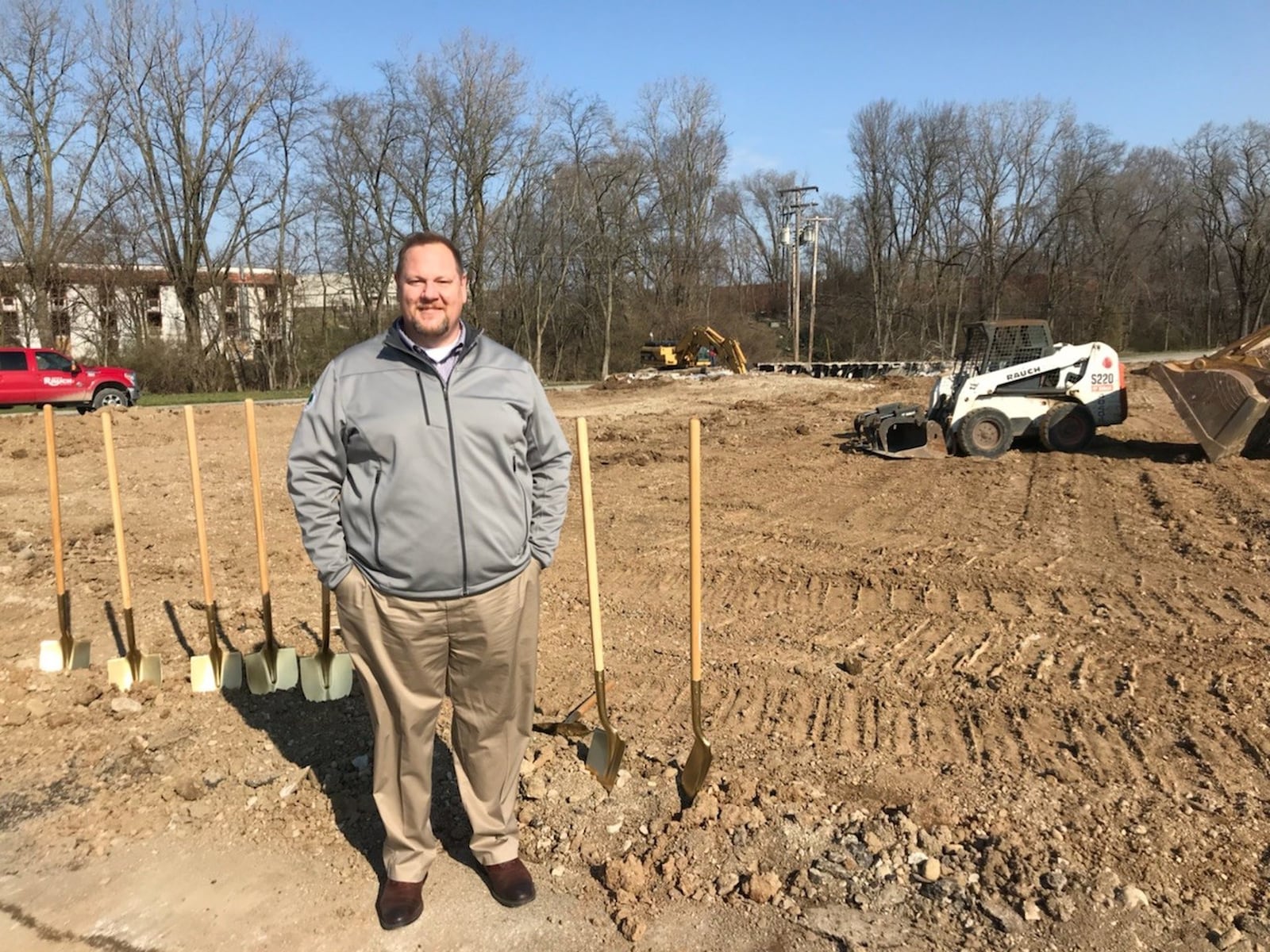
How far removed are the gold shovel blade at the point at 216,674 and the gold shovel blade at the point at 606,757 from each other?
81.6 inches

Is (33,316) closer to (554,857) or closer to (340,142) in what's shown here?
(340,142)

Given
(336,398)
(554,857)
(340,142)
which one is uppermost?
(340,142)

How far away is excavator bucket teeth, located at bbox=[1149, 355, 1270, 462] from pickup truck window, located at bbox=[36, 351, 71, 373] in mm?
20744

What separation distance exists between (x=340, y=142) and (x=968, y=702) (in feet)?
123

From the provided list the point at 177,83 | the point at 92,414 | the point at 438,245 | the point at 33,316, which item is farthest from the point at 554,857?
the point at 177,83

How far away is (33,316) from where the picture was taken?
95.7 ft

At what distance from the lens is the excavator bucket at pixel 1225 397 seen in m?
10.5

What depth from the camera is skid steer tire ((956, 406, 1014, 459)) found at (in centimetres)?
1205

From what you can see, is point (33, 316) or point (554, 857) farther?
point (33, 316)

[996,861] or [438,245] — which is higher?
[438,245]

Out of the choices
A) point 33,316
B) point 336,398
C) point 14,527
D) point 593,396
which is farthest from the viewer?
point 33,316

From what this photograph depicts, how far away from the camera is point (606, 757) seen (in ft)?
11.7

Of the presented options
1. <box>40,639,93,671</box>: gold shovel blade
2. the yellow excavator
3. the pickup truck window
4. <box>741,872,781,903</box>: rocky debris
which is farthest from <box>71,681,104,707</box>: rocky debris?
the yellow excavator

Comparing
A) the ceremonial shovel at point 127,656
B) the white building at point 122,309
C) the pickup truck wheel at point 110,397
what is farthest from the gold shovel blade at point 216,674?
the white building at point 122,309
